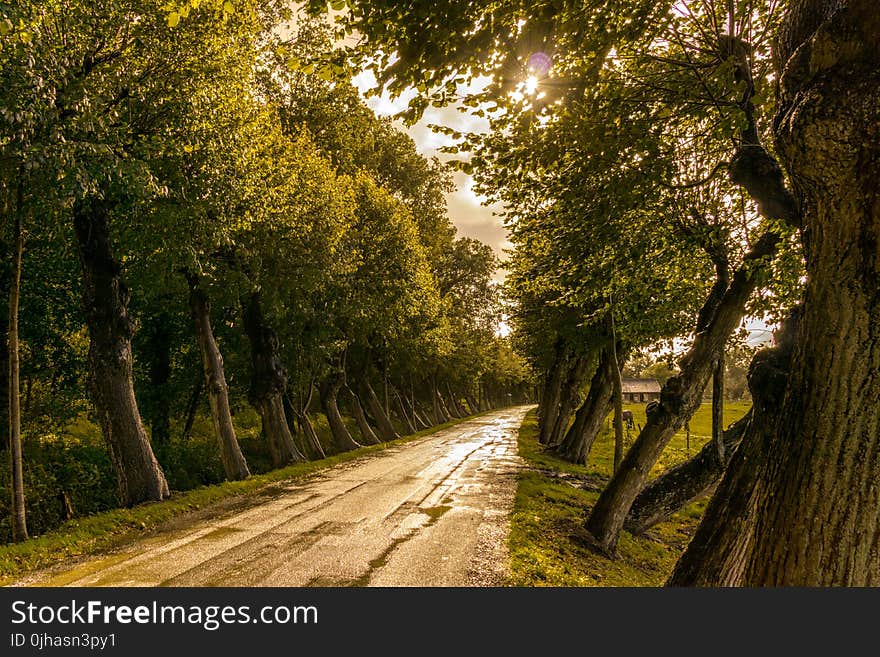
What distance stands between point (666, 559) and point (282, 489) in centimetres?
1091

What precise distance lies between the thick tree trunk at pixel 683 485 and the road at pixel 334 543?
3.44 metres

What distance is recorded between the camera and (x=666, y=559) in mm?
12805

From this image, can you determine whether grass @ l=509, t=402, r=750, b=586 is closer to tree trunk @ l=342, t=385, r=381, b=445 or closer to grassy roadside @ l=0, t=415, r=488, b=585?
grassy roadside @ l=0, t=415, r=488, b=585

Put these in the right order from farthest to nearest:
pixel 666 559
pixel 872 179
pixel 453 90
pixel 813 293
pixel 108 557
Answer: pixel 666 559 < pixel 108 557 < pixel 453 90 < pixel 813 293 < pixel 872 179

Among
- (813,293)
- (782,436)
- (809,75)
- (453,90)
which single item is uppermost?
(453,90)

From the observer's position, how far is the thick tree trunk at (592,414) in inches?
942

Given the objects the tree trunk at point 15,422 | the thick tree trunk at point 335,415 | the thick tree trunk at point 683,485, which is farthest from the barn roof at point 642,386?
the tree trunk at point 15,422

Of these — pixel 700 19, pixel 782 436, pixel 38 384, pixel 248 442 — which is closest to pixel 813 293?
pixel 782 436

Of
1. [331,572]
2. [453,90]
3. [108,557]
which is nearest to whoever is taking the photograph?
[453,90]

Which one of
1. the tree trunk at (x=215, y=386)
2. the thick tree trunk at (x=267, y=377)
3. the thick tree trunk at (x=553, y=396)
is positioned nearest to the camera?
the tree trunk at (x=215, y=386)

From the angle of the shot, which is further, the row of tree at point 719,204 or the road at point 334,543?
the road at point 334,543

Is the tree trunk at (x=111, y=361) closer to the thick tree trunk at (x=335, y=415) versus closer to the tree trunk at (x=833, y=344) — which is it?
the tree trunk at (x=833, y=344)

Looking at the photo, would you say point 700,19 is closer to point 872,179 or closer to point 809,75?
point 809,75

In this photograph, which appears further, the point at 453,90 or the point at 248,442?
the point at 248,442
